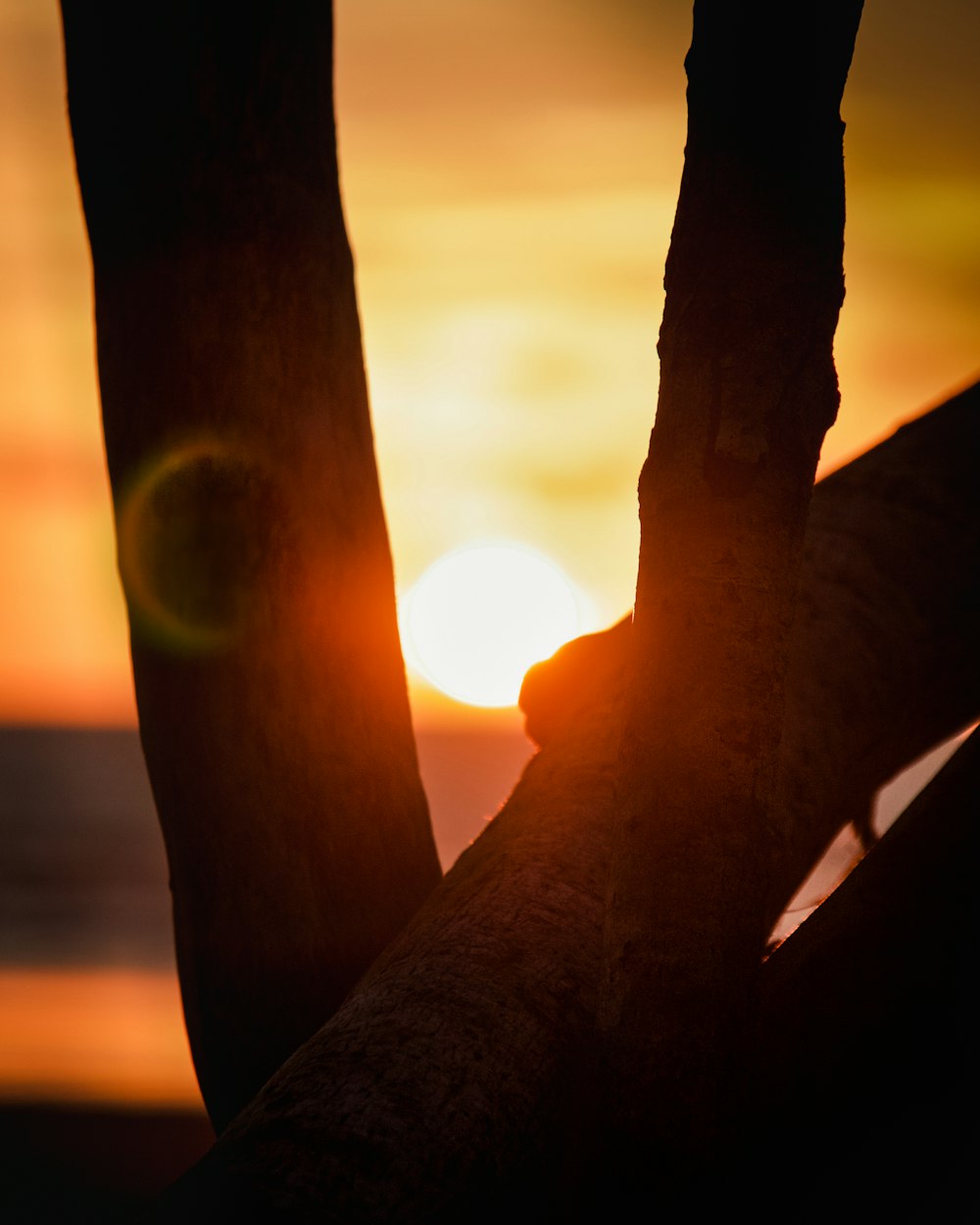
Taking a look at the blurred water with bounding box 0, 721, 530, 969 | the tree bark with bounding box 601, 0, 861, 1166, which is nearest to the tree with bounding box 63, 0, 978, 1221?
the tree bark with bounding box 601, 0, 861, 1166

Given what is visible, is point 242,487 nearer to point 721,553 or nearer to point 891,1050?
point 721,553

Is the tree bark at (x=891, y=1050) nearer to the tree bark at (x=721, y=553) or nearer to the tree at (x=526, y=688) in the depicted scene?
the tree at (x=526, y=688)

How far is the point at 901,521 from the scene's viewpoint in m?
3.02

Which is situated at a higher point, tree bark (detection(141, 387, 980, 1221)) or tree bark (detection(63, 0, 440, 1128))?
tree bark (detection(63, 0, 440, 1128))

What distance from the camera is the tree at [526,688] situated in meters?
1.71

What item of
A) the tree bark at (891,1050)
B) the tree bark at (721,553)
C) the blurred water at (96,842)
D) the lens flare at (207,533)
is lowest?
the tree bark at (891,1050)

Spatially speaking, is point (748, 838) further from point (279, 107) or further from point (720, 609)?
point (279, 107)

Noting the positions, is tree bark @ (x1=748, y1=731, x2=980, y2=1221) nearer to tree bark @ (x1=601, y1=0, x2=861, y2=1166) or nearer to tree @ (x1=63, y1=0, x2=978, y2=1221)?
tree @ (x1=63, y1=0, x2=978, y2=1221)

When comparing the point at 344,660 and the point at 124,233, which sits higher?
the point at 124,233

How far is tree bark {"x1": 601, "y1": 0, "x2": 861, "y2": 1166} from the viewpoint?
67.0 inches

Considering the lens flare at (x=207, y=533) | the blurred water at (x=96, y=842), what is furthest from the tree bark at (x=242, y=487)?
the blurred water at (x=96, y=842)

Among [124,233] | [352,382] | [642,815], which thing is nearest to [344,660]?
[352,382]

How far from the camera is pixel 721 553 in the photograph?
1709 mm

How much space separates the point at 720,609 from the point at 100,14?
1.88m
